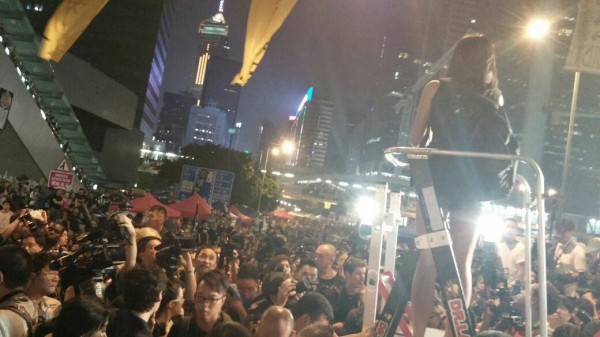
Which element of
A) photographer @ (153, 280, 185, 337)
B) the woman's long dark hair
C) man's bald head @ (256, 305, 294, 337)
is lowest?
photographer @ (153, 280, 185, 337)

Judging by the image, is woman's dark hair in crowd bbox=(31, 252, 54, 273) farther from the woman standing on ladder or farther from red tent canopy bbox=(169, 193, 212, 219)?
red tent canopy bbox=(169, 193, 212, 219)

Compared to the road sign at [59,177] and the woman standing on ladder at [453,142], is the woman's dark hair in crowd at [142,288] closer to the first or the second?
the woman standing on ladder at [453,142]

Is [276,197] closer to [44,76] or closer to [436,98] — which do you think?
[44,76]

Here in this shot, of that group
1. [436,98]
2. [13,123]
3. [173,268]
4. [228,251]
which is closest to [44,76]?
[13,123]

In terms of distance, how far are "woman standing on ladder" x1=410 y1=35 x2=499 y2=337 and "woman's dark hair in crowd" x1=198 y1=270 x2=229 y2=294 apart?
7.22 ft

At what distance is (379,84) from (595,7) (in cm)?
12202

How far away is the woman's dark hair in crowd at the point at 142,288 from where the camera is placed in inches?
178

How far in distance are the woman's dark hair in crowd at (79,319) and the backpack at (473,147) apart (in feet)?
8.36

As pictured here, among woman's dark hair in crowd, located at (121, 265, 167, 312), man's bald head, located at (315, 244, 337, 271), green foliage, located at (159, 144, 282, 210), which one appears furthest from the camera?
green foliage, located at (159, 144, 282, 210)

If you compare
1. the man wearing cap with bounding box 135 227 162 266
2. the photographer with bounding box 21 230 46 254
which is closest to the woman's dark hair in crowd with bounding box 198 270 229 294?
the man wearing cap with bounding box 135 227 162 266

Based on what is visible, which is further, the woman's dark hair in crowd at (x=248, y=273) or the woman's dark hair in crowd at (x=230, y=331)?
the woman's dark hair in crowd at (x=248, y=273)

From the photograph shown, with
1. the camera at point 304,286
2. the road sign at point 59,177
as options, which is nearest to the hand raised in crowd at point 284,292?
the camera at point 304,286

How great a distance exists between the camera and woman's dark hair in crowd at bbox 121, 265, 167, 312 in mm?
4523

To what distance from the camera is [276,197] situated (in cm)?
7469
